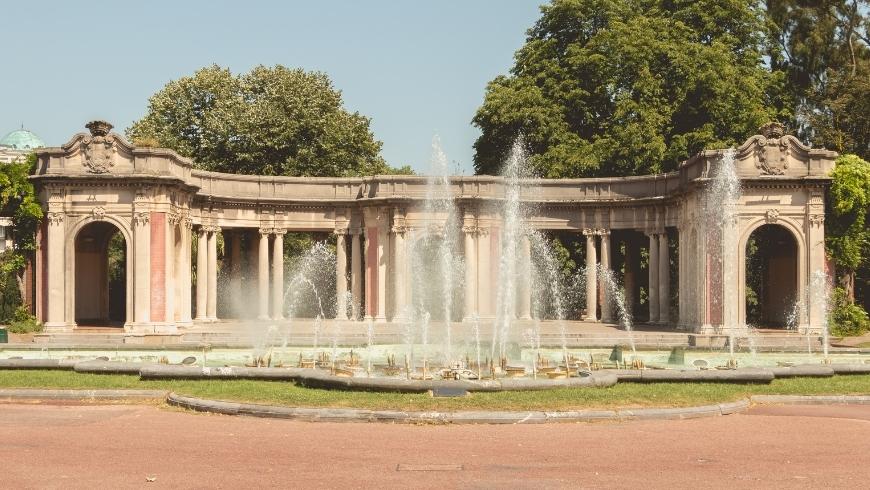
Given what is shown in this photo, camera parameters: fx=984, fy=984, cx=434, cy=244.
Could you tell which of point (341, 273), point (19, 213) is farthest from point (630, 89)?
point (19, 213)

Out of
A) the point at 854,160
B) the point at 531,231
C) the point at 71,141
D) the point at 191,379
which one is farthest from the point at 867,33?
the point at 191,379

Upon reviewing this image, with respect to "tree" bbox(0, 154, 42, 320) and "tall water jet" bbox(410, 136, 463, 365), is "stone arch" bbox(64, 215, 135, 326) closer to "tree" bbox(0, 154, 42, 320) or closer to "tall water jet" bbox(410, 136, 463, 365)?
"tree" bbox(0, 154, 42, 320)

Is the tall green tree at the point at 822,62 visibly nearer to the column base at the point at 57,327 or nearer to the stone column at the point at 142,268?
the stone column at the point at 142,268

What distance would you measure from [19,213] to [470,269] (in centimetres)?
1828

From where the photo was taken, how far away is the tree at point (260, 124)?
5509 cm

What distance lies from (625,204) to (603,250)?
7.58 feet

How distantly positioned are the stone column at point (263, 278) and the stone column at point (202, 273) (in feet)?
7.87

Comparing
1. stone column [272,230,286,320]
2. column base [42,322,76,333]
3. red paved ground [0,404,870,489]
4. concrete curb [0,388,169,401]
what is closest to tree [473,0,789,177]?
stone column [272,230,286,320]

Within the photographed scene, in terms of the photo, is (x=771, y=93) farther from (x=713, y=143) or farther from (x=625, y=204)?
(x=625, y=204)

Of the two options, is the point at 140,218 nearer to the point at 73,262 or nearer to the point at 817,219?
the point at 73,262

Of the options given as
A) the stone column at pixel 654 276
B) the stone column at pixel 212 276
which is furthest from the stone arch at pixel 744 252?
the stone column at pixel 212 276

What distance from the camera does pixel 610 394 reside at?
18.4m

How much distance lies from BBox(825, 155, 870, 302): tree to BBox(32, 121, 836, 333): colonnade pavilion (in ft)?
2.89

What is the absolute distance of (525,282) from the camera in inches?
1705
